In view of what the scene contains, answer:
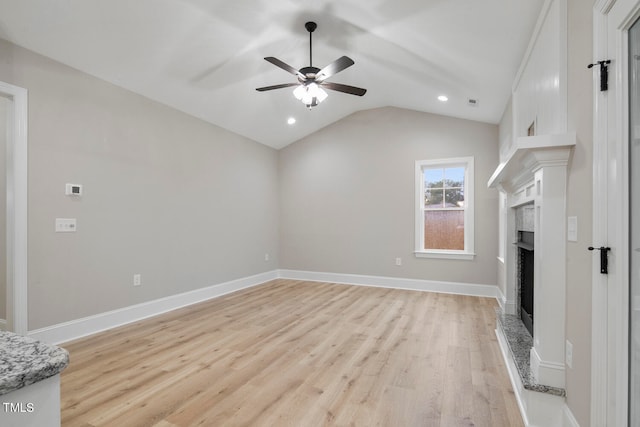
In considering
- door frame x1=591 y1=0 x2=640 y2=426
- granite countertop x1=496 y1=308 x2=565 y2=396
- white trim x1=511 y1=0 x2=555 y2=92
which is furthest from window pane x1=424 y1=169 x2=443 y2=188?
door frame x1=591 y1=0 x2=640 y2=426

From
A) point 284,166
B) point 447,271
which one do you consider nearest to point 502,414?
point 447,271

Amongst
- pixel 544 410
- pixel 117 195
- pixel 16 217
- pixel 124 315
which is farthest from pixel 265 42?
pixel 544 410

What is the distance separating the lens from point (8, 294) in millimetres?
2754

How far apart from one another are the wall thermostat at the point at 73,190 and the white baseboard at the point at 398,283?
3.82 m

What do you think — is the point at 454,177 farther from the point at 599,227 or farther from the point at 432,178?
the point at 599,227

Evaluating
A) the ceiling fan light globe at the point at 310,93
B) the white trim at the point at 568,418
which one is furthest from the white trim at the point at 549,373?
the ceiling fan light globe at the point at 310,93

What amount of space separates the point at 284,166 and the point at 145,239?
3163mm

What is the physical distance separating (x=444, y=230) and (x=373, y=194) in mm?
1332

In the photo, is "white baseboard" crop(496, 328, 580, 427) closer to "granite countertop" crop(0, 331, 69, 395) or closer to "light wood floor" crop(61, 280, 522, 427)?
"light wood floor" crop(61, 280, 522, 427)

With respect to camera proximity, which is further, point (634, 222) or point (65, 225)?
point (65, 225)

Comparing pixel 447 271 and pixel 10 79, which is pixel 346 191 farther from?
pixel 10 79

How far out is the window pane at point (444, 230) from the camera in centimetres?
→ 514

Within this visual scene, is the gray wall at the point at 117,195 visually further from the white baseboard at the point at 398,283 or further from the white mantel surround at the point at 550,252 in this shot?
the white mantel surround at the point at 550,252

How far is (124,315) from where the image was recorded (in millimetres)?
3562
